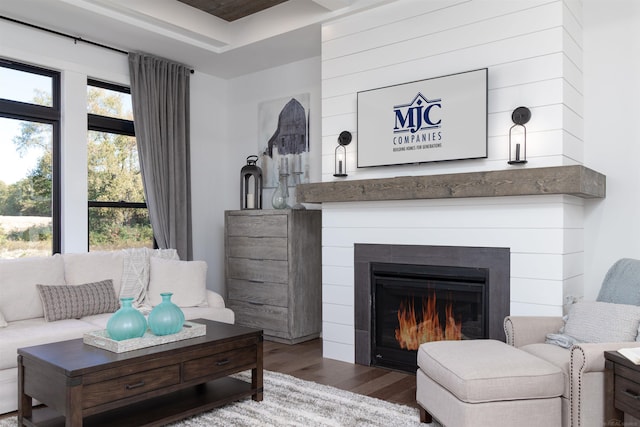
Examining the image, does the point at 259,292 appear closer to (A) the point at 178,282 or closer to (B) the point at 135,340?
(A) the point at 178,282

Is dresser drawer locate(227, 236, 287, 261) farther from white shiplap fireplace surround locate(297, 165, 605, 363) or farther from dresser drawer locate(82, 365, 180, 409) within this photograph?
dresser drawer locate(82, 365, 180, 409)

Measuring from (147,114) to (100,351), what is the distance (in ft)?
8.61

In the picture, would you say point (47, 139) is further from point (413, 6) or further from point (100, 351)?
point (413, 6)

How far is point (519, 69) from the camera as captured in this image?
3.14 meters

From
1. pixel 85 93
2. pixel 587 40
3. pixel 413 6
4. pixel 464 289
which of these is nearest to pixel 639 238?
pixel 464 289

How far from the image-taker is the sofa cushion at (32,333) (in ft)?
9.36

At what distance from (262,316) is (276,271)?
440mm

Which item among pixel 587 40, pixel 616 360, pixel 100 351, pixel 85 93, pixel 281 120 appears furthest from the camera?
pixel 281 120

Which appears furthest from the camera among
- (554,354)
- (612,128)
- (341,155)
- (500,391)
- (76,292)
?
(341,155)

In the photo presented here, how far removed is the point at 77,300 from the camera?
350 cm

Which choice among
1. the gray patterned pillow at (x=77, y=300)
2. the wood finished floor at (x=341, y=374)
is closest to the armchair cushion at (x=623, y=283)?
the wood finished floor at (x=341, y=374)

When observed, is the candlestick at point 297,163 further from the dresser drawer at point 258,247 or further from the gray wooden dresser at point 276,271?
the dresser drawer at point 258,247

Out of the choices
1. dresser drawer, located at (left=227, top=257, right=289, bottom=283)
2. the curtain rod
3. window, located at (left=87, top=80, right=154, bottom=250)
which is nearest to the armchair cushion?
dresser drawer, located at (left=227, top=257, right=289, bottom=283)

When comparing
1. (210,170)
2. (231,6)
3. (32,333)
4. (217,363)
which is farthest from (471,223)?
(210,170)
